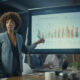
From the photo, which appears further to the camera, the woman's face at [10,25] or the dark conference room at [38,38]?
the woman's face at [10,25]

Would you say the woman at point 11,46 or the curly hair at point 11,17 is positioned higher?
the curly hair at point 11,17

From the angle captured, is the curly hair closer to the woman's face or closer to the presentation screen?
the woman's face

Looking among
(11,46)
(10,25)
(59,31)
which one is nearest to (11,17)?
(10,25)

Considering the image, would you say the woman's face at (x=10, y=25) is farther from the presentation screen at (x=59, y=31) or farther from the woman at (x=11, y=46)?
the presentation screen at (x=59, y=31)

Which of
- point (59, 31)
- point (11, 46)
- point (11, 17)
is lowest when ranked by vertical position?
point (11, 46)

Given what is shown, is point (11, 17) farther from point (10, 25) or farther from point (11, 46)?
point (11, 46)

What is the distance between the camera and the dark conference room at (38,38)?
1838 mm

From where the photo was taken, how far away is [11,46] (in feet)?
6.34

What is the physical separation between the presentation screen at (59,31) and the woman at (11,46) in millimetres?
84

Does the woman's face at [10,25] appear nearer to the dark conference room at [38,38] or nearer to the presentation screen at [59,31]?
the dark conference room at [38,38]

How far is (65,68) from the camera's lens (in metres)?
1.84

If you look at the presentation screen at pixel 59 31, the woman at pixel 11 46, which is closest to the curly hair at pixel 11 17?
the woman at pixel 11 46

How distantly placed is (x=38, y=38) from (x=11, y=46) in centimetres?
30

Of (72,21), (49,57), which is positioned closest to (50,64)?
(49,57)
